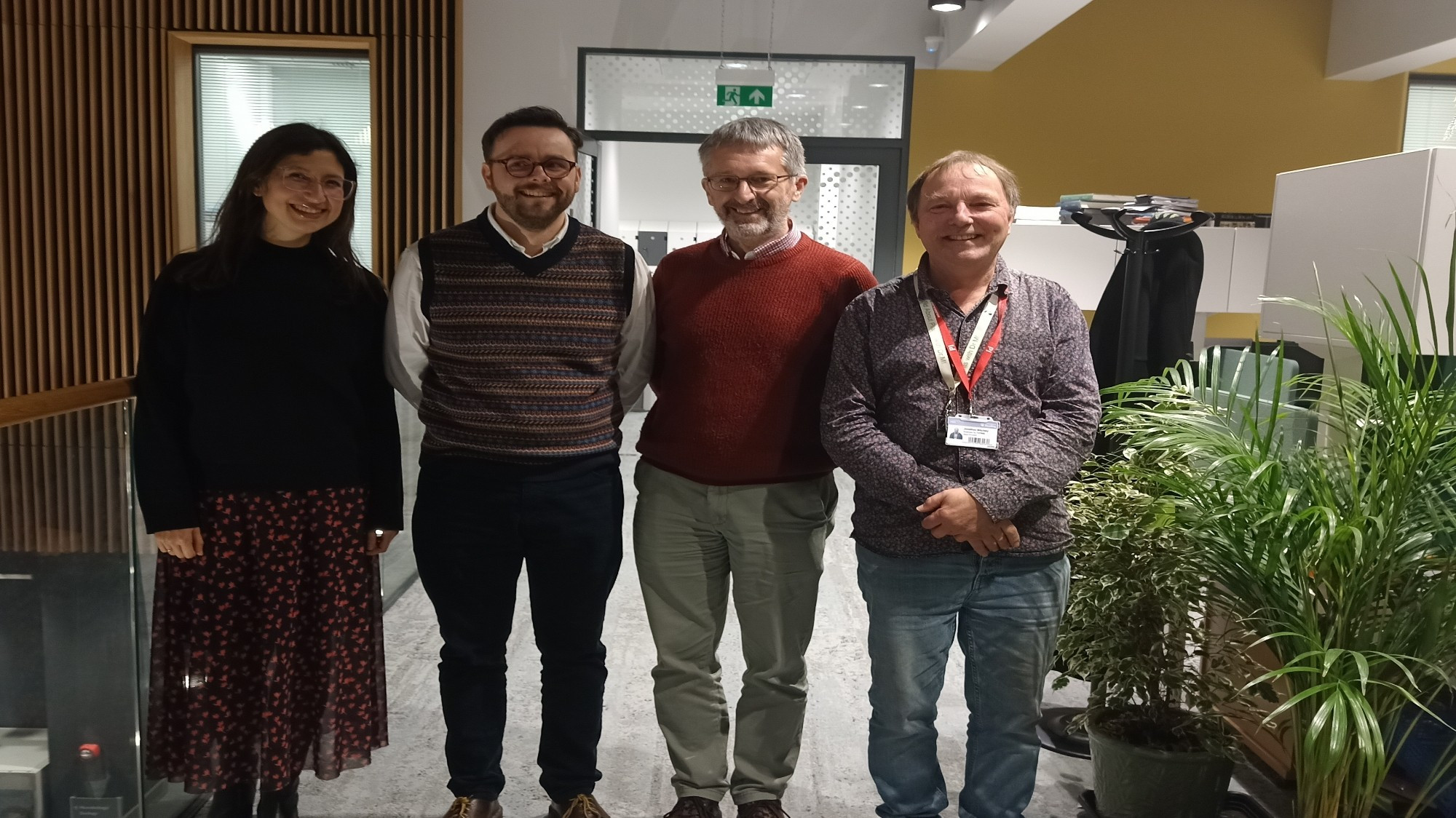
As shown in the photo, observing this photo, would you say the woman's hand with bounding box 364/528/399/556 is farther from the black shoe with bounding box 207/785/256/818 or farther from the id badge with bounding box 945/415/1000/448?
the id badge with bounding box 945/415/1000/448

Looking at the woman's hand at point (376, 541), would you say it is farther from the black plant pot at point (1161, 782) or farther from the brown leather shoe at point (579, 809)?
the black plant pot at point (1161, 782)

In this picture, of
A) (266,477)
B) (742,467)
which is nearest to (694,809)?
(742,467)

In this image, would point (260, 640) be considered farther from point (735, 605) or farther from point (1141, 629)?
point (1141, 629)

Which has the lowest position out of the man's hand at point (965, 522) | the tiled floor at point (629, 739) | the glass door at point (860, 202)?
the tiled floor at point (629, 739)

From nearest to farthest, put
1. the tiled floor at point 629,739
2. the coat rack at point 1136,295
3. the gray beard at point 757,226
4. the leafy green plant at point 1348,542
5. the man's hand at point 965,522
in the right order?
the leafy green plant at point 1348,542, the man's hand at point 965,522, the gray beard at point 757,226, the tiled floor at point 629,739, the coat rack at point 1136,295

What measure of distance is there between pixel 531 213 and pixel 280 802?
138cm

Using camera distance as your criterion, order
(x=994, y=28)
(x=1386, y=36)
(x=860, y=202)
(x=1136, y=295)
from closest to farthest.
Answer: (x=1136, y=295) < (x=994, y=28) < (x=1386, y=36) < (x=860, y=202)

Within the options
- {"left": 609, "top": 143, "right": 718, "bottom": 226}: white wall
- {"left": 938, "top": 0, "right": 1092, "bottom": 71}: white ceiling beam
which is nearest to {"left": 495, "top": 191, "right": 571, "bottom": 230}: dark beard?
{"left": 938, "top": 0, "right": 1092, "bottom": 71}: white ceiling beam

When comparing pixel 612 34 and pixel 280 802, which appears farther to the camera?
pixel 612 34

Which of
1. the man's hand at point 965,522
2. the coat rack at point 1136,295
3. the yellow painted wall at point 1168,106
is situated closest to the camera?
the man's hand at point 965,522

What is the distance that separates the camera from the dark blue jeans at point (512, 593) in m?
2.18

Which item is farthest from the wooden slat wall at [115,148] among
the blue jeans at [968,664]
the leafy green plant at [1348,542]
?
the leafy green plant at [1348,542]

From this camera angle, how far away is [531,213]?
7.00ft

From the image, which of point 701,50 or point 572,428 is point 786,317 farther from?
point 701,50
